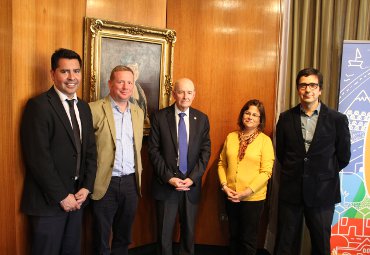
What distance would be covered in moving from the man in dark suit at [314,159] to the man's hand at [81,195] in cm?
148

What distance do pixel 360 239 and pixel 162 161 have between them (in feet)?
5.69

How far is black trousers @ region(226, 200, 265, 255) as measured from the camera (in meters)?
2.78

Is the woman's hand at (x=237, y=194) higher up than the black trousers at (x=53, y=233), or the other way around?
the woman's hand at (x=237, y=194)

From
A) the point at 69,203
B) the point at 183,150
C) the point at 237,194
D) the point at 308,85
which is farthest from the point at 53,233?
the point at 308,85

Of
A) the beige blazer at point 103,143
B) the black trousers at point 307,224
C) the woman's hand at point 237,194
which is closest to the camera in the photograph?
the beige blazer at point 103,143

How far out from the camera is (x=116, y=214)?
2.67m

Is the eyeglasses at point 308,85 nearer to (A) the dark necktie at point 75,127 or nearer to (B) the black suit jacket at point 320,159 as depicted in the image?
(B) the black suit jacket at point 320,159

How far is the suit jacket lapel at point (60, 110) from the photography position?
2.16 m

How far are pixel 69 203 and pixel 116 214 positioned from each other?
0.56 m

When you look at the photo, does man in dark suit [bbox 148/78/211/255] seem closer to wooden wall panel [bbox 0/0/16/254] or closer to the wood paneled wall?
the wood paneled wall

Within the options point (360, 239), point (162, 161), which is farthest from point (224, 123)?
point (360, 239)

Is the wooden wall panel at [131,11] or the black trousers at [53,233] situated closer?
the black trousers at [53,233]

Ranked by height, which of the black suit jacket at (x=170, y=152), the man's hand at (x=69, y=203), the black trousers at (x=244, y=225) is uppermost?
the black suit jacket at (x=170, y=152)

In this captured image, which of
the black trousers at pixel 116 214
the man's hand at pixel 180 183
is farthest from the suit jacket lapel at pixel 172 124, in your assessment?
the black trousers at pixel 116 214
